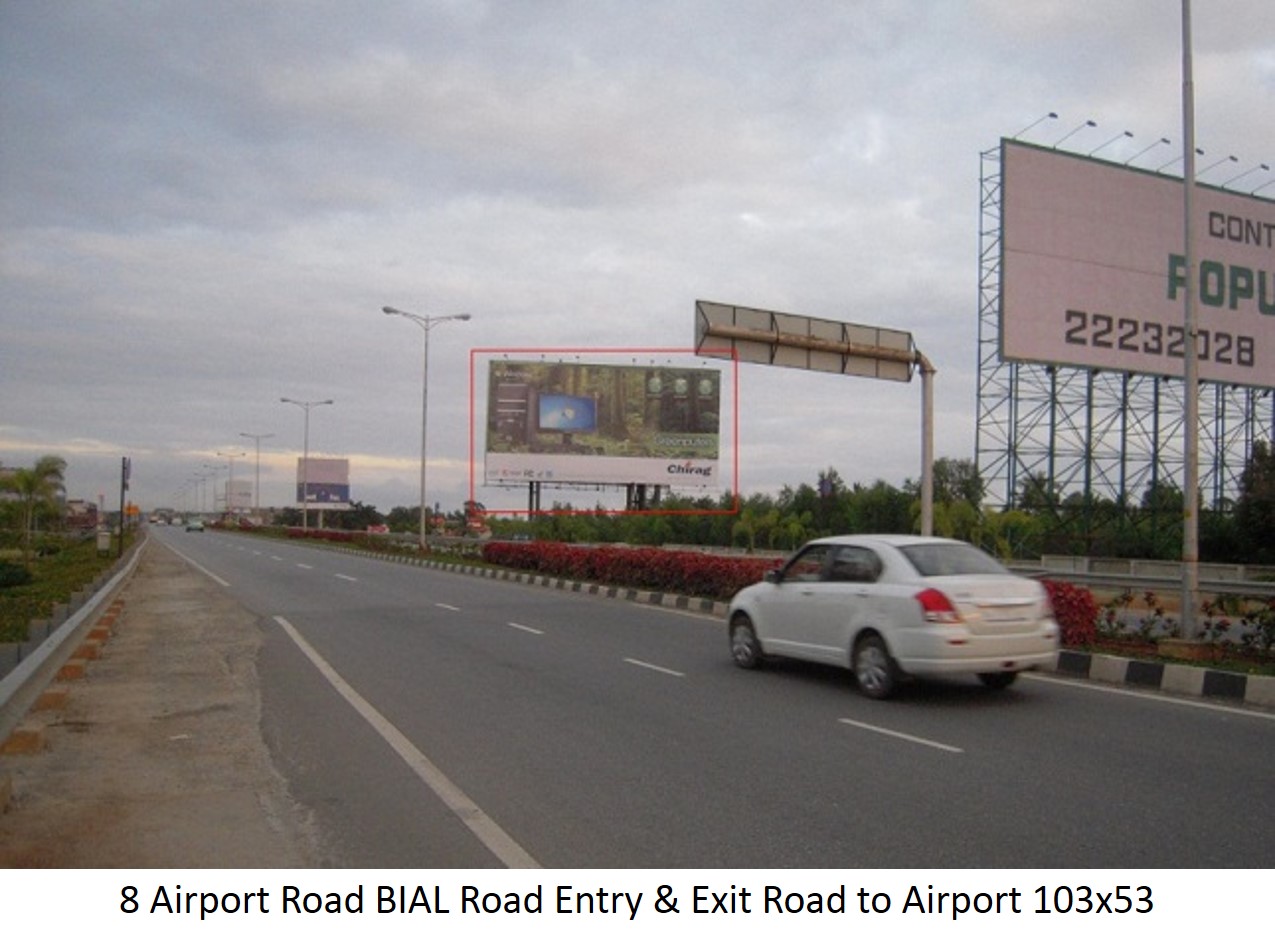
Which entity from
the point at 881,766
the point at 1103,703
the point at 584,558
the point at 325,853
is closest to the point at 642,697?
the point at 881,766

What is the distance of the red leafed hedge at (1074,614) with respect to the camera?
547 inches

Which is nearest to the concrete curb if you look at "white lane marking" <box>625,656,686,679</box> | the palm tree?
"white lane marking" <box>625,656,686,679</box>

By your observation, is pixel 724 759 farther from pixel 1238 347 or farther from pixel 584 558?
pixel 1238 347

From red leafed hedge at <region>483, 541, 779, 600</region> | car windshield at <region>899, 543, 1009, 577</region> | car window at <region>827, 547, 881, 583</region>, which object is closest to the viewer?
car windshield at <region>899, 543, 1009, 577</region>

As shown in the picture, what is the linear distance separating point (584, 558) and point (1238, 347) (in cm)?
2504

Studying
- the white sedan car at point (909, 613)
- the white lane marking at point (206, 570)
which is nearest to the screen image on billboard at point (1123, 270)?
the white lane marking at point (206, 570)

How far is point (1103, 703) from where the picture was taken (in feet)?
35.1

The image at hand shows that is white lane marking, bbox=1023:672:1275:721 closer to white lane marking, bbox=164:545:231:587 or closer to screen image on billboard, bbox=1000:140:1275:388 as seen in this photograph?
white lane marking, bbox=164:545:231:587

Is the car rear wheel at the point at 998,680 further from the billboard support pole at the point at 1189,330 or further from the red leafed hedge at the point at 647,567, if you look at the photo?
the red leafed hedge at the point at 647,567

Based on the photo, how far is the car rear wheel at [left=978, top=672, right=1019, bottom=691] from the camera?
11.2 meters

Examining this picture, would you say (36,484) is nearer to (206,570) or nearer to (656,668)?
(206,570)

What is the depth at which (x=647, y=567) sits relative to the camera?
25453mm

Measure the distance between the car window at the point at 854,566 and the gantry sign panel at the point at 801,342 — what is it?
9336mm

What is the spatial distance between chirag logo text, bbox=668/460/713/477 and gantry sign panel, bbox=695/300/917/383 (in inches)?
1630
